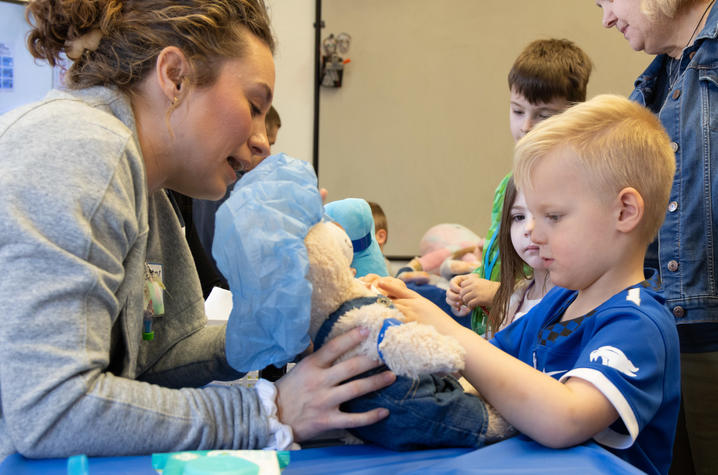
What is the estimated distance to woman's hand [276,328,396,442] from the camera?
2.66 ft

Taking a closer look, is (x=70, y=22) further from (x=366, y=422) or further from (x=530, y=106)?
(x=530, y=106)

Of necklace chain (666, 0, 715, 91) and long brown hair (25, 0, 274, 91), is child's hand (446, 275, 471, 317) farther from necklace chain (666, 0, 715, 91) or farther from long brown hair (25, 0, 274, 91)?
long brown hair (25, 0, 274, 91)

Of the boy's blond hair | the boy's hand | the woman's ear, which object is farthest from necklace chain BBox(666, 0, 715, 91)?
the woman's ear

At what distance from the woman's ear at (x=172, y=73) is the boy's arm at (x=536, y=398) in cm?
57

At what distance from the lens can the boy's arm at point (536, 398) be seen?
0.80m

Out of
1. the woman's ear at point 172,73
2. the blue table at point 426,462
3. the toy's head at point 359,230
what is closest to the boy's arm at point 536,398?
the blue table at point 426,462

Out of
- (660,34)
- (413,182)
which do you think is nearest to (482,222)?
(413,182)

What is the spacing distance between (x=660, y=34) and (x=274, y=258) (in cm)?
130

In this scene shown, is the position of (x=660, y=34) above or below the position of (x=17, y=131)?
above

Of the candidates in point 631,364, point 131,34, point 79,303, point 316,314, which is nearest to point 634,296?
point 631,364

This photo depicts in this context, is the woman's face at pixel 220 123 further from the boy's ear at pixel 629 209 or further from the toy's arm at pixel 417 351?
the boy's ear at pixel 629 209

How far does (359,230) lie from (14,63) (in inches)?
110

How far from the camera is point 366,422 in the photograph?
81cm

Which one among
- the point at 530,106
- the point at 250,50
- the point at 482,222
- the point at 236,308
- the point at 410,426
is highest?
the point at 250,50
